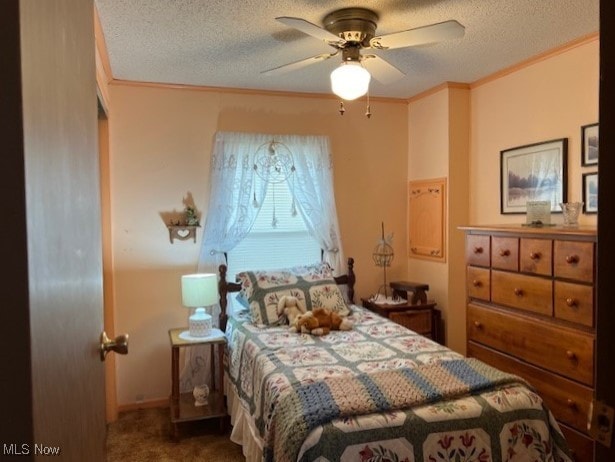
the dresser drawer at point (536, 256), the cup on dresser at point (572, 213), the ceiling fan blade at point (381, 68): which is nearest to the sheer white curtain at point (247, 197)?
the ceiling fan blade at point (381, 68)

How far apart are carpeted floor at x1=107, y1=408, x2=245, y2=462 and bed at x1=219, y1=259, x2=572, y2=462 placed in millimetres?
221

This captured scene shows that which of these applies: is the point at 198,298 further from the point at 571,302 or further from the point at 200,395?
the point at 571,302

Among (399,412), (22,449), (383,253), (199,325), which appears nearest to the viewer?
(22,449)

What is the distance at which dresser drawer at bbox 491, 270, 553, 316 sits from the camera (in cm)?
252

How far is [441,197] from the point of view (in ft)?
12.8

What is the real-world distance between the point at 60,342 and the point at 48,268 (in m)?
0.14

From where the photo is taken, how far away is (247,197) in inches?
151

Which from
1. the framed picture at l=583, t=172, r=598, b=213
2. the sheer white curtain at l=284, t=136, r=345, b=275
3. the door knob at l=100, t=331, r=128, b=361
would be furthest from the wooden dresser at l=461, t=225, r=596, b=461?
the door knob at l=100, t=331, r=128, b=361

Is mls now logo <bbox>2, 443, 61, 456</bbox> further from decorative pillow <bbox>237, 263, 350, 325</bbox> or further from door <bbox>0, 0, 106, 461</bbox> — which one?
decorative pillow <bbox>237, 263, 350, 325</bbox>

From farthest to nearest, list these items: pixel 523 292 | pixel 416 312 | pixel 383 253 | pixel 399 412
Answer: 1. pixel 383 253
2. pixel 416 312
3. pixel 523 292
4. pixel 399 412

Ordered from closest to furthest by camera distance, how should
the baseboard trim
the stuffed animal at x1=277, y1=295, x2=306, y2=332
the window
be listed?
the stuffed animal at x1=277, y1=295, x2=306, y2=332 → the baseboard trim → the window

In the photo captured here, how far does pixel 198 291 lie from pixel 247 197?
902 mm

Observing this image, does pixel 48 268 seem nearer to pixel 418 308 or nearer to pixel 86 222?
pixel 86 222

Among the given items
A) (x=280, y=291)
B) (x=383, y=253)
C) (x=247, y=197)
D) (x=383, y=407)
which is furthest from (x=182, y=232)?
(x=383, y=407)
